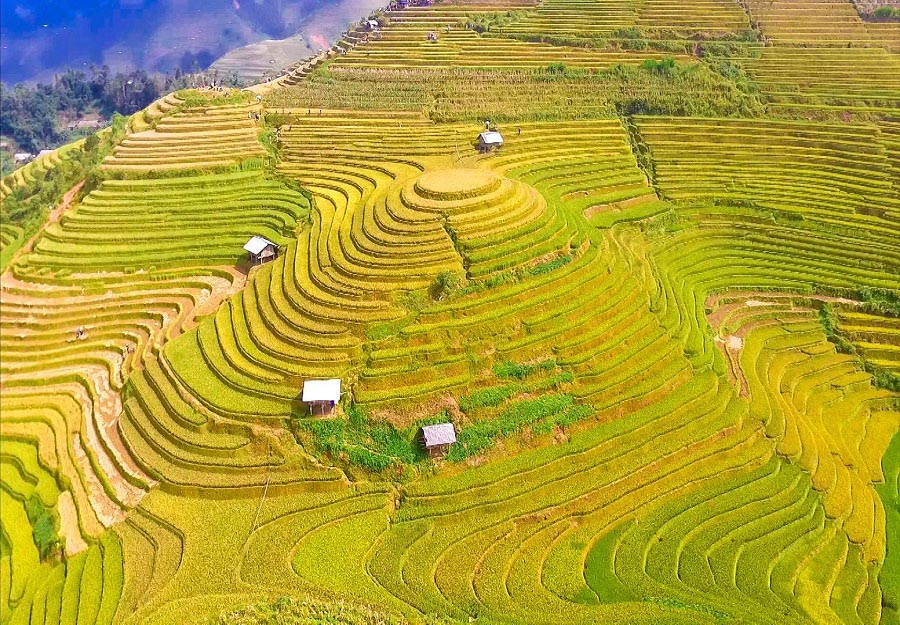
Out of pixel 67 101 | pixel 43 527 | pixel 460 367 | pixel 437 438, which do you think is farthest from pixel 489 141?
pixel 67 101

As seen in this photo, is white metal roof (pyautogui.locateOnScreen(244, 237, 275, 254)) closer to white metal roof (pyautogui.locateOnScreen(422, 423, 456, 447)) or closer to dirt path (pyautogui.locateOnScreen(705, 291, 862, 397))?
white metal roof (pyautogui.locateOnScreen(422, 423, 456, 447))

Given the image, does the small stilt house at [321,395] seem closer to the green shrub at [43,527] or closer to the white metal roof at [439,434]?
the white metal roof at [439,434]

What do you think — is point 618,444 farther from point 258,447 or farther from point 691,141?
point 691,141

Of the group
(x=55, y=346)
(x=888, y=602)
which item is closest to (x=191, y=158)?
(x=55, y=346)

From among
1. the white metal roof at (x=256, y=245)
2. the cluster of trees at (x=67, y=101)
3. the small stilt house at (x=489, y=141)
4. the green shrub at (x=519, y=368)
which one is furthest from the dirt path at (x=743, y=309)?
the cluster of trees at (x=67, y=101)

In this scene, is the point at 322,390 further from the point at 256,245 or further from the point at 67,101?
the point at 67,101

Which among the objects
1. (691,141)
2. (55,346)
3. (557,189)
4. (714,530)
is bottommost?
(55,346)

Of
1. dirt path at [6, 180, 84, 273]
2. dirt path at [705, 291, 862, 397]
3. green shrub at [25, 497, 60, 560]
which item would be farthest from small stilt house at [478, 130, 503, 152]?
green shrub at [25, 497, 60, 560]
